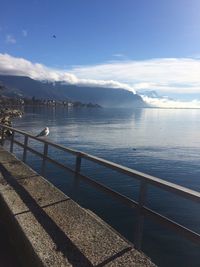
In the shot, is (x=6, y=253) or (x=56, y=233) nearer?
(x=56, y=233)

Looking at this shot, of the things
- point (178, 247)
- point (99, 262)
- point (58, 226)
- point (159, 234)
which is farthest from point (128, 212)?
point (99, 262)

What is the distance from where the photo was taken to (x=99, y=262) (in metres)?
4.70

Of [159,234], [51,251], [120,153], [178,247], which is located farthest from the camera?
[120,153]

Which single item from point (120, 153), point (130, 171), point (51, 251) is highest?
point (130, 171)

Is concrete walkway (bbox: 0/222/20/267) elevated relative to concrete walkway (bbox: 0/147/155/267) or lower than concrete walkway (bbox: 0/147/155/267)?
lower

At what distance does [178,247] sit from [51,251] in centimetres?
1075

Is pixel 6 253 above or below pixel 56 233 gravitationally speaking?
below

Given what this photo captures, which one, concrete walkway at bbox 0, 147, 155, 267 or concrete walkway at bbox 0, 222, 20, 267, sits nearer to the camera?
concrete walkway at bbox 0, 147, 155, 267

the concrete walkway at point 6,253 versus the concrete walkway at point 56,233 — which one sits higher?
the concrete walkway at point 56,233

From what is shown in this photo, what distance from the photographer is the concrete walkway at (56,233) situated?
483 centimetres

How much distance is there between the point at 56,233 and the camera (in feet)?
18.8

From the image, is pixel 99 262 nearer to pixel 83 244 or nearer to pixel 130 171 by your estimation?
pixel 83 244

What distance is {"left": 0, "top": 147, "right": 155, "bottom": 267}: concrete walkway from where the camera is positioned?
483 cm

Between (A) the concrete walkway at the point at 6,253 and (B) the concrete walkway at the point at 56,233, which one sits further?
(A) the concrete walkway at the point at 6,253
